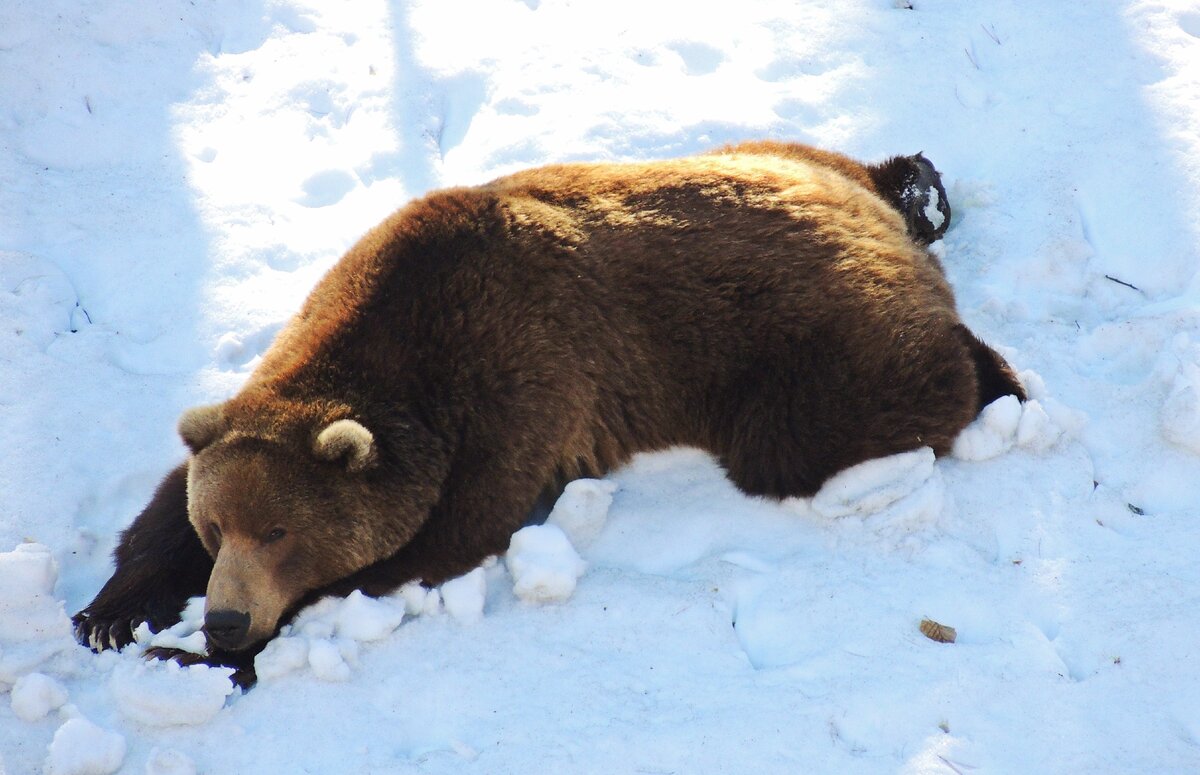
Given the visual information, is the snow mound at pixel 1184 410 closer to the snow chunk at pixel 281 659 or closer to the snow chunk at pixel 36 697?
the snow chunk at pixel 281 659

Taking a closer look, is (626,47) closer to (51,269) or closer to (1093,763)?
(51,269)

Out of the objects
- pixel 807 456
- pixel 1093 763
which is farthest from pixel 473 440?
pixel 1093 763

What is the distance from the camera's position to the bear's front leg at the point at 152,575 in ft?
16.3

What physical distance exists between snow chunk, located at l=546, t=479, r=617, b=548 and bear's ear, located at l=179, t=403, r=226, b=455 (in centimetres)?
164

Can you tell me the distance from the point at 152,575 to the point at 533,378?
2048mm

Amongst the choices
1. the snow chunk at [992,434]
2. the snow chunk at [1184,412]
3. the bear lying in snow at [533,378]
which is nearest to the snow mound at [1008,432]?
the snow chunk at [992,434]

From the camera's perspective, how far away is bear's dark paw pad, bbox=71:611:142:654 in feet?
16.0

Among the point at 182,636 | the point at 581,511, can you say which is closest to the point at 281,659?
the point at 182,636

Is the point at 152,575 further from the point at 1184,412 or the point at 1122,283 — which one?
the point at 1122,283

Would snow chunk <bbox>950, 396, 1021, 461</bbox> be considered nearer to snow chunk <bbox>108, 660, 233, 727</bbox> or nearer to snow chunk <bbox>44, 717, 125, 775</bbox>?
snow chunk <bbox>108, 660, 233, 727</bbox>

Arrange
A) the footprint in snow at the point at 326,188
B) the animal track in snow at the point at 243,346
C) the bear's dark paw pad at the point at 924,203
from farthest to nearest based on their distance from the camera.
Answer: the footprint in snow at the point at 326,188 → the bear's dark paw pad at the point at 924,203 → the animal track in snow at the point at 243,346

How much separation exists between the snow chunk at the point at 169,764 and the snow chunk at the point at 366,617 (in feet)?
2.82

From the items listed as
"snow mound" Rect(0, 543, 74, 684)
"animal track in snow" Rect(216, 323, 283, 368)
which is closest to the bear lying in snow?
"snow mound" Rect(0, 543, 74, 684)

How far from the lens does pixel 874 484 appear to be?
5387 millimetres
